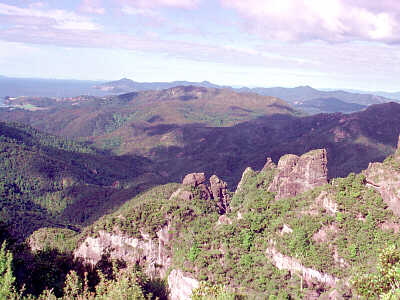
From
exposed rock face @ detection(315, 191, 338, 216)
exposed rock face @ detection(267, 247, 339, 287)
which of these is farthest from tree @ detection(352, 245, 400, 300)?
exposed rock face @ detection(315, 191, 338, 216)

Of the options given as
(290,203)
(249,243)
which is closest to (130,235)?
(249,243)

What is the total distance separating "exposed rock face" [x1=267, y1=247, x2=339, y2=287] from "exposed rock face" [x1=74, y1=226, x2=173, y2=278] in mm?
21988

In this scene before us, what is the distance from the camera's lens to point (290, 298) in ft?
171

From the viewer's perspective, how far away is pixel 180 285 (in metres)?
59.1

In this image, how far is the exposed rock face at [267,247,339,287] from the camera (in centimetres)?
5178

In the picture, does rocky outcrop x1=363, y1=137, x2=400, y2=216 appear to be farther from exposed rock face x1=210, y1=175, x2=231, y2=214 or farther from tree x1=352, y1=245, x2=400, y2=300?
exposed rock face x1=210, y1=175, x2=231, y2=214

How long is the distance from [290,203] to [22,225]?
117166 millimetres

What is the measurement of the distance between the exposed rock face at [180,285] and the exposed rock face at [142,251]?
7.99 meters

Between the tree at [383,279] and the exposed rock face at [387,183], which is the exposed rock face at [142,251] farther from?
the tree at [383,279]

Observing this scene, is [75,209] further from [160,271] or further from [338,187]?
[338,187]

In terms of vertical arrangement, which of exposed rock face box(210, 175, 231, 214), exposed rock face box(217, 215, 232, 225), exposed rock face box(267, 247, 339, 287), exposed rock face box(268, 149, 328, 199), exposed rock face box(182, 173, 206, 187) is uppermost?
exposed rock face box(268, 149, 328, 199)

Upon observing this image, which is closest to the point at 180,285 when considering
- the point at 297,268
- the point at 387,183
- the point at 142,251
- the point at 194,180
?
the point at 142,251

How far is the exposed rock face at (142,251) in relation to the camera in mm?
70125

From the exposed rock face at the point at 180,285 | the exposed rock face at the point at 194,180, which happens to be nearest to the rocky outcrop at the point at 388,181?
the exposed rock face at the point at 180,285
